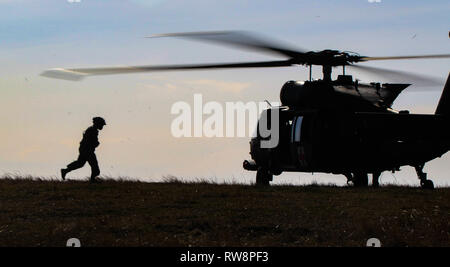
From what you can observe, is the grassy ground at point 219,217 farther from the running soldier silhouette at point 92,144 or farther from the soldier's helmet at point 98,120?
the soldier's helmet at point 98,120

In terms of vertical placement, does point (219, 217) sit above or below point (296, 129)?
below

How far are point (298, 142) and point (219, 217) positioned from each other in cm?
733

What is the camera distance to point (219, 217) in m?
13.4

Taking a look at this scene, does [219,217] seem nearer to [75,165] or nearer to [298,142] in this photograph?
[298,142]

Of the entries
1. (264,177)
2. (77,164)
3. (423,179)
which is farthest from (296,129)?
(77,164)

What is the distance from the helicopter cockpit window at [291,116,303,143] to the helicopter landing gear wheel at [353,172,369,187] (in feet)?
6.53

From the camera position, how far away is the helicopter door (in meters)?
20.1

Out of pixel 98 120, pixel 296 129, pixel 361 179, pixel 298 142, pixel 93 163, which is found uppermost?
pixel 98 120

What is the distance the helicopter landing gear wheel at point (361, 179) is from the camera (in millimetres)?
20281

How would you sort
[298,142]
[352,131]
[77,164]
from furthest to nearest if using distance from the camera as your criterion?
→ [77,164] < [298,142] < [352,131]

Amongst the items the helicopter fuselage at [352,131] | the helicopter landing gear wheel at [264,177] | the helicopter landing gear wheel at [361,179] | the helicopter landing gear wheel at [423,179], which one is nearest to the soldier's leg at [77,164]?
the helicopter landing gear wheel at [264,177]

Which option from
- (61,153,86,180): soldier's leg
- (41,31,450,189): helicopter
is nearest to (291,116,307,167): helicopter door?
(41,31,450,189): helicopter

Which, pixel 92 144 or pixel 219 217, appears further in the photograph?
pixel 92 144
